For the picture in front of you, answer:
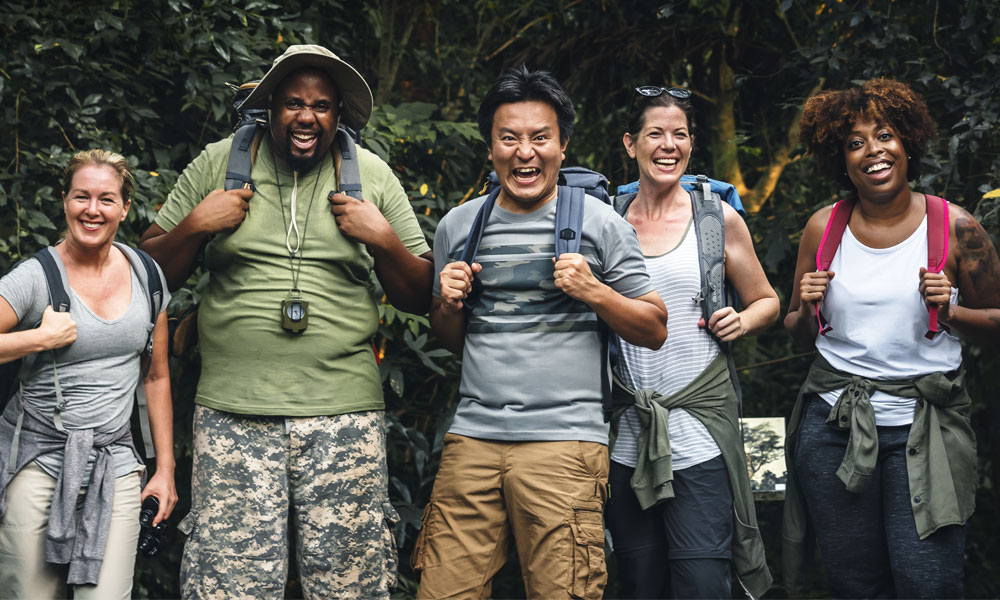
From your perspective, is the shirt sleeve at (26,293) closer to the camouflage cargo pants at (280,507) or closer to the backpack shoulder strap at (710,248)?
Answer: the camouflage cargo pants at (280,507)

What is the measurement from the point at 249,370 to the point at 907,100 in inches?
95.1

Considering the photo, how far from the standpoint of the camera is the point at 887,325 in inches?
140

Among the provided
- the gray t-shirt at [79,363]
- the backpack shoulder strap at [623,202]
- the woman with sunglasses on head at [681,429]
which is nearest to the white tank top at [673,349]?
the woman with sunglasses on head at [681,429]

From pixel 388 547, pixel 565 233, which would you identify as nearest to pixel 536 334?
pixel 565 233

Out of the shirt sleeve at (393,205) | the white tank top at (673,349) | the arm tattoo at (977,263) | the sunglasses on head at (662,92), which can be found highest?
the sunglasses on head at (662,92)

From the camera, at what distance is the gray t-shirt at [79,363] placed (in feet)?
10.8

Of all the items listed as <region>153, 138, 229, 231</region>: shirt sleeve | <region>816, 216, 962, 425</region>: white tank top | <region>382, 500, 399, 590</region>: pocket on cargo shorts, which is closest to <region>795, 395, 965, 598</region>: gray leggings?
<region>816, 216, 962, 425</region>: white tank top

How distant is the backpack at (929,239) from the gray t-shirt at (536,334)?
861mm

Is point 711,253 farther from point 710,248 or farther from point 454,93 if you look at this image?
point 454,93

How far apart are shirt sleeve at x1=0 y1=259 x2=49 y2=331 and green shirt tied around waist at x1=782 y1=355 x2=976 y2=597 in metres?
2.59

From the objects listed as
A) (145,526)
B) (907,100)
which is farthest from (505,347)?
(907,100)

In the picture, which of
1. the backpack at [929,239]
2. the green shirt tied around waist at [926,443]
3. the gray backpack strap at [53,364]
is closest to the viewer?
the gray backpack strap at [53,364]

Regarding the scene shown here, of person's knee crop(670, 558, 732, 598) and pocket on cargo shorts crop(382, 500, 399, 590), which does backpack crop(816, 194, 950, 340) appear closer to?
person's knee crop(670, 558, 732, 598)

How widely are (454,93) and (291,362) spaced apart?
3451mm
